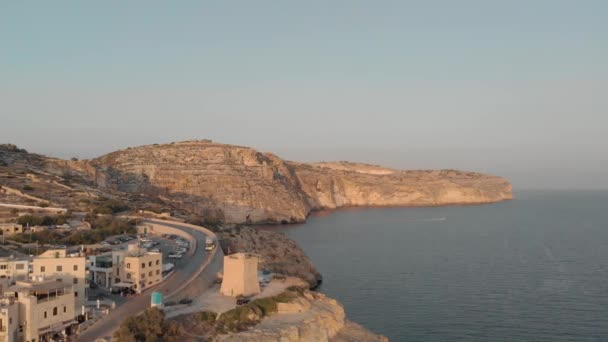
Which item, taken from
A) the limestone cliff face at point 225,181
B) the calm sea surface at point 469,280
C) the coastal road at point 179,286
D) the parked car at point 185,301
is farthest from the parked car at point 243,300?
the limestone cliff face at point 225,181

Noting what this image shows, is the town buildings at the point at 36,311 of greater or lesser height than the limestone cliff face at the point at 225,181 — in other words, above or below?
below

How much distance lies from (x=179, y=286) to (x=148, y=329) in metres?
7.21

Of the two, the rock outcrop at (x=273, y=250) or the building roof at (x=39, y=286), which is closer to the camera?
the building roof at (x=39, y=286)

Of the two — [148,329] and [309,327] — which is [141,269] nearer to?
[148,329]

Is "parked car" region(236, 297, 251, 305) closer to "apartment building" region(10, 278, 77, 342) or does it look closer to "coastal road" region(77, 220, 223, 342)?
"coastal road" region(77, 220, 223, 342)

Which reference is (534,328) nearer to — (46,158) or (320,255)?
(320,255)

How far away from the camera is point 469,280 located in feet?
127

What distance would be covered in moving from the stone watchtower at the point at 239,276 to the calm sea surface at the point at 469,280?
6671mm

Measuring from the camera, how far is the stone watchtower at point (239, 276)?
25953 millimetres

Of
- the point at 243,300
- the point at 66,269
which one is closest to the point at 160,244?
the point at 243,300

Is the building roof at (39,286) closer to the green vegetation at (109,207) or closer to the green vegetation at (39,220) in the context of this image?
the green vegetation at (39,220)

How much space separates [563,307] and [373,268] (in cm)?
1542

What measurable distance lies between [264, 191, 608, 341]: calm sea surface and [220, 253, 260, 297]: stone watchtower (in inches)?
263

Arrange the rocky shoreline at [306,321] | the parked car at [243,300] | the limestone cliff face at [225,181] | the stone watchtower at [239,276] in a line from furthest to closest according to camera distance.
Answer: the limestone cliff face at [225,181] → the stone watchtower at [239,276] → the parked car at [243,300] → the rocky shoreline at [306,321]
